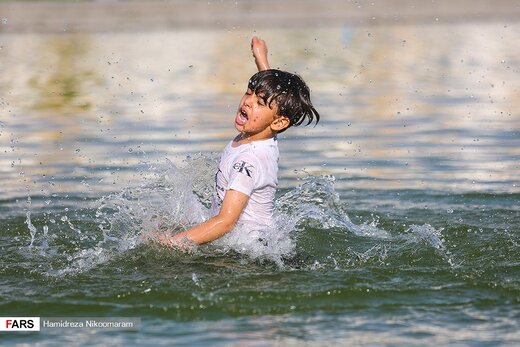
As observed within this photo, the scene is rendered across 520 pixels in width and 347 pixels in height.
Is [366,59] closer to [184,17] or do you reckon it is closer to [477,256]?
[184,17]

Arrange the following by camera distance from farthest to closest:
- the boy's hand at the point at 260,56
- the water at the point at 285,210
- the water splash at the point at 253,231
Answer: the boy's hand at the point at 260,56, the water splash at the point at 253,231, the water at the point at 285,210

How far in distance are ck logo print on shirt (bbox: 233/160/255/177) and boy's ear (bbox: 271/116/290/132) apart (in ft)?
1.09

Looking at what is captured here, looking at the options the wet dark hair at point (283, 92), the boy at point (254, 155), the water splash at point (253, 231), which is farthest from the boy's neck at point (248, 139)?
the water splash at point (253, 231)

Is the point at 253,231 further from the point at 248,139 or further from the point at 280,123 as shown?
the point at 280,123

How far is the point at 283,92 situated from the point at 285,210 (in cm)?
234

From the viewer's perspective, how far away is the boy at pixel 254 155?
702 centimetres

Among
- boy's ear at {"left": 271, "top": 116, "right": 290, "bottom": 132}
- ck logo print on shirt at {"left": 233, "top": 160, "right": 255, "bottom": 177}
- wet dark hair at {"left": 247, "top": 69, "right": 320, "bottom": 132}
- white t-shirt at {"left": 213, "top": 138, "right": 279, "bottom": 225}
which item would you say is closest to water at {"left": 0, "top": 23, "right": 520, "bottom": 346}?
white t-shirt at {"left": 213, "top": 138, "right": 279, "bottom": 225}

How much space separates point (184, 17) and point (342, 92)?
1521 centimetres

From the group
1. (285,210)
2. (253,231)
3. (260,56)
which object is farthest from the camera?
(285,210)

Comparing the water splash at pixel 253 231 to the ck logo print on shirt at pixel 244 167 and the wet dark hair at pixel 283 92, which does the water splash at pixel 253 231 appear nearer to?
the ck logo print on shirt at pixel 244 167

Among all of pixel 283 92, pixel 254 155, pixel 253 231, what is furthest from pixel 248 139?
pixel 253 231

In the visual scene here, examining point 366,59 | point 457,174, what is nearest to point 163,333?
point 457,174

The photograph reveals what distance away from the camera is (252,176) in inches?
278

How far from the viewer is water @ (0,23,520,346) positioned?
21.2 ft
